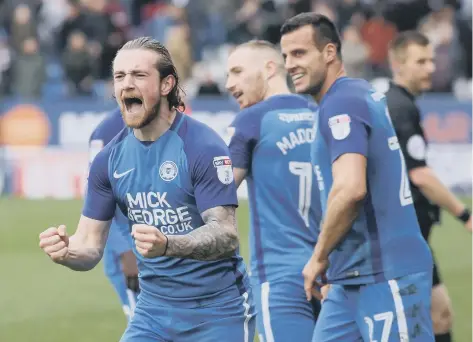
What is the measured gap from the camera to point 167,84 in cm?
538

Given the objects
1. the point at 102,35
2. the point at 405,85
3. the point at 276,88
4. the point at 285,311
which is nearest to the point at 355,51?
the point at 102,35

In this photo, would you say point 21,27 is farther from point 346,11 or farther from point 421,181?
point 421,181

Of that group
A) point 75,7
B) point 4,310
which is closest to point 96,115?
point 75,7

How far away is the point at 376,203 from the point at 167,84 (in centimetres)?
129

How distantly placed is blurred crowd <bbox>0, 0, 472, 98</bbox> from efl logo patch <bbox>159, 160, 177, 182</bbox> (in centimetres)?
1502

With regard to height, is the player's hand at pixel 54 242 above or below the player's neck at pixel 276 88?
below

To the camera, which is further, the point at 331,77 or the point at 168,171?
the point at 331,77

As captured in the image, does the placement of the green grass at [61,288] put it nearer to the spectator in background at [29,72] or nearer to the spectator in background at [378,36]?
the spectator in background at [29,72]

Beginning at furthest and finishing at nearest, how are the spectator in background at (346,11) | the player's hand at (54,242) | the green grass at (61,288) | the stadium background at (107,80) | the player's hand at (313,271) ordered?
the spectator in background at (346,11) < the stadium background at (107,80) < the green grass at (61,288) < the player's hand at (313,271) < the player's hand at (54,242)

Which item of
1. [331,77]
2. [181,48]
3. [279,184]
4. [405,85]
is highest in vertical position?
[181,48]

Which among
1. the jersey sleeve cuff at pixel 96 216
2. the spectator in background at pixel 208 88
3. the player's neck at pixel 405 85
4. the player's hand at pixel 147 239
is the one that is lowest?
the player's hand at pixel 147 239

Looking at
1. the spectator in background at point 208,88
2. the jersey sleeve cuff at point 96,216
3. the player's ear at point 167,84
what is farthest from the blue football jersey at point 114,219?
the spectator in background at point 208,88

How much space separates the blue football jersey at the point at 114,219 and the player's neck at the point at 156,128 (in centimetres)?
175

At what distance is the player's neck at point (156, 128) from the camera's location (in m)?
5.38
